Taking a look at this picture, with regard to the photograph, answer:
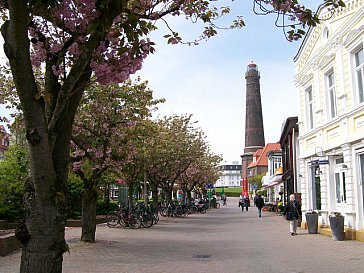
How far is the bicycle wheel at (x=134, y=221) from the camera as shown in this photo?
2309 centimetres

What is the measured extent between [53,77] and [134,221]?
18.2 meters

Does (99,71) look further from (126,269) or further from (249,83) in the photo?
(249,83)

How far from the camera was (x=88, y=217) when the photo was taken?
15656mm

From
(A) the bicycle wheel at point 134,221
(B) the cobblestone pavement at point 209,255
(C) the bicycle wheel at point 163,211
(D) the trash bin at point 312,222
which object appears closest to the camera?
(B) the cobblestone pavement at point 209,255

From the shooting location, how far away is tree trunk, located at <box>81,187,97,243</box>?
15633 mm

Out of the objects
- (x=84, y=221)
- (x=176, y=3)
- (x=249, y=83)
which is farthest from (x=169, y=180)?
(x=249, y=83)

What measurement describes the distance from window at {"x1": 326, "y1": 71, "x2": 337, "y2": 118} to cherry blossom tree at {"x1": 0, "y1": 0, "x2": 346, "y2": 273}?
44.1 feet

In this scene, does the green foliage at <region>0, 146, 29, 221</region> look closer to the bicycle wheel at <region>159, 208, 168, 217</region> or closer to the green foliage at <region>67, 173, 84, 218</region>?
the green foliage at <region>67, 173, 84, 218</region>

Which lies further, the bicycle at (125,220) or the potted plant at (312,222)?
the bicycle at (125,220)

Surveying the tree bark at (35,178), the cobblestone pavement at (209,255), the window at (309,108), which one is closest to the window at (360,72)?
the cobblestone pavement at (209,255)

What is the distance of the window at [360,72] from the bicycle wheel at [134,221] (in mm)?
12284

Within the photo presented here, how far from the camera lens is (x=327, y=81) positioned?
1992 centimetres

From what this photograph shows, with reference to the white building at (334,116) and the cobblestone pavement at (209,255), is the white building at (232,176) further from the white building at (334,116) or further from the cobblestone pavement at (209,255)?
the cobblestone pavement at (209,255)

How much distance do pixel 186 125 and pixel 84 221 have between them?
21.8 meters
